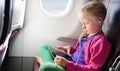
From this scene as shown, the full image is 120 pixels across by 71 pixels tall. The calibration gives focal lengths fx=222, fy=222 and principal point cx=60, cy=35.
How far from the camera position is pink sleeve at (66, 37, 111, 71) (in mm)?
1120

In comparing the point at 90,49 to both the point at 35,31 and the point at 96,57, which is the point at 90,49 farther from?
the point at 35,31

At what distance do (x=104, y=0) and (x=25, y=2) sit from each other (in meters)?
0.61

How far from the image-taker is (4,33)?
1174 millimetres

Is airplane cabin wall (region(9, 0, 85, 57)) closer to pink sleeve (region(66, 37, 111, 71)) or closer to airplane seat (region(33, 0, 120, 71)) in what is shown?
airplane seat (region(33, 0, 120, 71))

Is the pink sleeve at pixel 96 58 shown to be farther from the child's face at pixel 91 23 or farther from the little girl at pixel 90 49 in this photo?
the child's face at pixel 91 23

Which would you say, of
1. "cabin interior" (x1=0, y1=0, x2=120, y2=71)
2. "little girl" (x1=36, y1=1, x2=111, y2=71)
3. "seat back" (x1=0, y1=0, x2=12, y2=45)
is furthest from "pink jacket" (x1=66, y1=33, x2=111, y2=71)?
"cabin interior" (x1=0, y1=0, x2=120, y2=71)

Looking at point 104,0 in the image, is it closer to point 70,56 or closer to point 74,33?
point 74,33

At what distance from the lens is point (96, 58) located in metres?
1.12

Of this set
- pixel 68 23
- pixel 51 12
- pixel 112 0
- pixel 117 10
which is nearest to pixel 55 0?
pixel 51 12

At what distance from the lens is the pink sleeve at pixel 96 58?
112 cm

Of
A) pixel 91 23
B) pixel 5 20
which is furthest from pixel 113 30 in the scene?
pixel 5 20

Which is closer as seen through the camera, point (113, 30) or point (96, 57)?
point (96, 57)

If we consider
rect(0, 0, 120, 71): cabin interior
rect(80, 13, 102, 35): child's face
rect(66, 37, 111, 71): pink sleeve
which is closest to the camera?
rect(66, 37, 111, 71): pink sleeve

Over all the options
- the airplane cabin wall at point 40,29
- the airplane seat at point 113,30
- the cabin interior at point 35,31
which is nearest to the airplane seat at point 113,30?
the airplane seat at point 113,30
